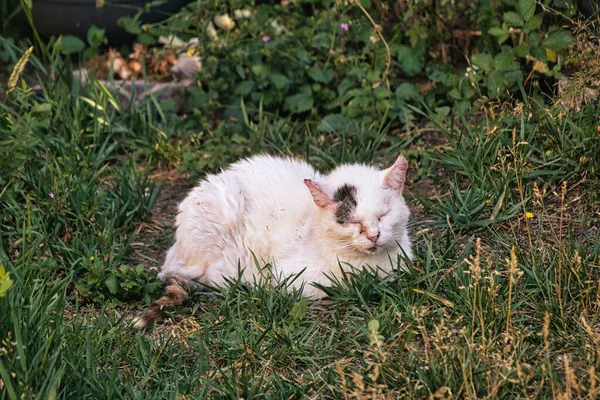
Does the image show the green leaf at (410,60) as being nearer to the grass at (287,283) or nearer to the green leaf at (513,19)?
the grass at (287,283)

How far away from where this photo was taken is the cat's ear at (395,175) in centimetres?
452

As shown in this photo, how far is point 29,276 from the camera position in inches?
166

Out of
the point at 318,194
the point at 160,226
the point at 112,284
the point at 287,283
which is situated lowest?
the point at 160,226

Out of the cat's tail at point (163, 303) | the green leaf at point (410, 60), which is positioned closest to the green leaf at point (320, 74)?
the green leaf at point (410, 60)

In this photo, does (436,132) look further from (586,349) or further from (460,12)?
(586,349)

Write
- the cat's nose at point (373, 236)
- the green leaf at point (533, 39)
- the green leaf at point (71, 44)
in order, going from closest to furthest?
the cat's nose at point (373, 236) < the green leaf at point (533, 39) < the green leaf at point (71, 44)

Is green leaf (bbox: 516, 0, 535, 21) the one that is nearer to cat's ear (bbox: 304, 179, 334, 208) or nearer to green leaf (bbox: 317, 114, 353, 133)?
green leaf (bbox: 317, 114, 353, 133)

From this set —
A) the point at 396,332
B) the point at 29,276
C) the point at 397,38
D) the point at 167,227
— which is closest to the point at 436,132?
the point at 397,38

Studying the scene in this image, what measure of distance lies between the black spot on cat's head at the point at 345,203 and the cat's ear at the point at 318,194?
1.6 inches

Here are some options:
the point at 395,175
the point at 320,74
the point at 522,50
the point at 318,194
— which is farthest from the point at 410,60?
the point at 318,194

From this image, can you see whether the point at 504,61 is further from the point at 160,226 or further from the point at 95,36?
the point at 95,36

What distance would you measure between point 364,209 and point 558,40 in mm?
2127

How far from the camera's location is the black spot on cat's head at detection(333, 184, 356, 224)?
443cm

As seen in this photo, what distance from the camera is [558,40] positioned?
570cm
